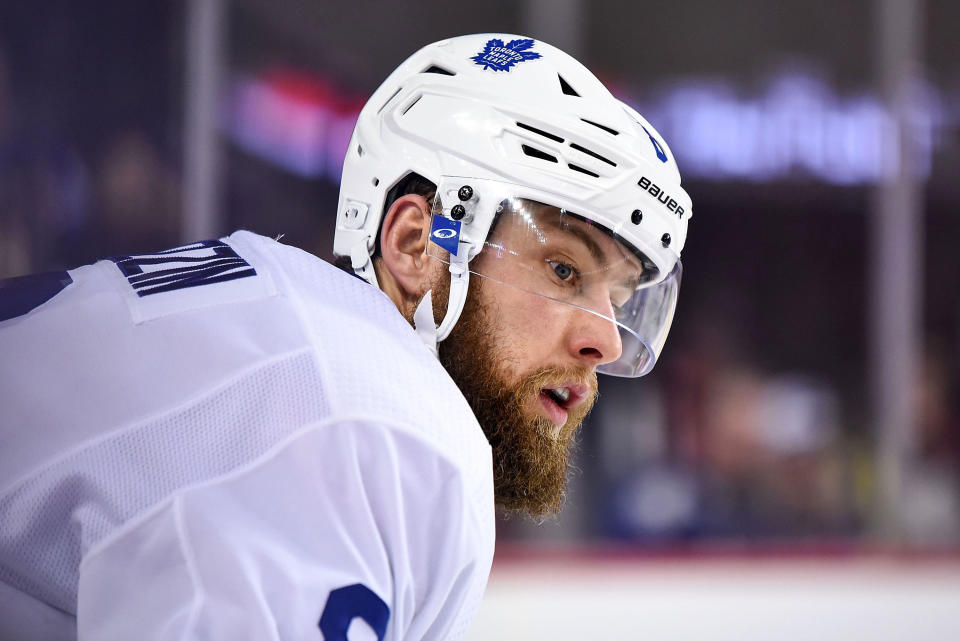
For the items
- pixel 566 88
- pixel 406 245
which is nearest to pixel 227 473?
→ pixel 406 245

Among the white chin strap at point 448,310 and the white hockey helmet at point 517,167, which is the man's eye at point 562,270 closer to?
the white hockey helmet at point 517,167

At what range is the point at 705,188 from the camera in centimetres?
561

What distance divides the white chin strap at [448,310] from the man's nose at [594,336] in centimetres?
18

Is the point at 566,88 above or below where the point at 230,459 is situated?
above

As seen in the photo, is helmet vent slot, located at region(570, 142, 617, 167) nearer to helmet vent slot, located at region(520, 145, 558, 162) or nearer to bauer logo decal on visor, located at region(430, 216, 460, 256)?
helmet vent slot, located at region(520, 145, 558, 162)

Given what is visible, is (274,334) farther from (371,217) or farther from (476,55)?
(476,55)

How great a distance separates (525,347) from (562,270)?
0.44 feet

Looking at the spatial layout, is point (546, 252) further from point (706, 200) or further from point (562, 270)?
point (706, 200)

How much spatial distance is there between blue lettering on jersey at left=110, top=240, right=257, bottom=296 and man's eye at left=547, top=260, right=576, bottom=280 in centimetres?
54

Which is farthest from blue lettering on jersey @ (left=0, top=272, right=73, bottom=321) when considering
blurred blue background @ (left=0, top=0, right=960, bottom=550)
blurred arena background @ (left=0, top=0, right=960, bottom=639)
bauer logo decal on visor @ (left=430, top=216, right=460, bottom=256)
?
blurred blue background @ (left=0, top=0, right=960, bottom=550)

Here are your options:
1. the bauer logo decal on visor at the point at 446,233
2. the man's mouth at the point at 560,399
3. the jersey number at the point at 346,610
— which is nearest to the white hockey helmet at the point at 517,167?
the bauer logo decal on visor at the point at 446,233

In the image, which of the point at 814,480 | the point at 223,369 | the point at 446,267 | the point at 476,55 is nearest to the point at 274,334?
the point at 223,369

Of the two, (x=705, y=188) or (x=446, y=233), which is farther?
(x=705, y=188)

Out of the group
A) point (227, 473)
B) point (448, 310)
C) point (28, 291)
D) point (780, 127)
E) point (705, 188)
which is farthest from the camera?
point (780, 127)
